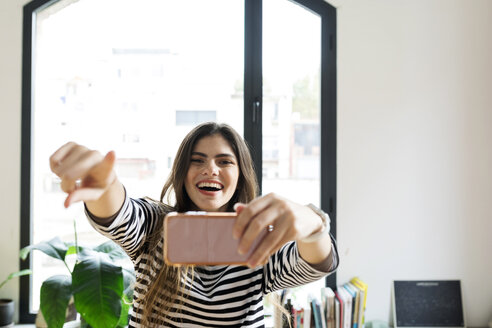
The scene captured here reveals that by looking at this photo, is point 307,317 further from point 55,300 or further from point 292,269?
point 292,269

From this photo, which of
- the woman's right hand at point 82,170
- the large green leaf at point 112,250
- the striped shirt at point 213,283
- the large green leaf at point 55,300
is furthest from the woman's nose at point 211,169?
the large green leaf at point 112,250

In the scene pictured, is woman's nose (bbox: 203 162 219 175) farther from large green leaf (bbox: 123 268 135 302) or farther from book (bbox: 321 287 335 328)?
book (bbox: 321 287 335 328)

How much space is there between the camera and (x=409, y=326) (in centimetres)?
226

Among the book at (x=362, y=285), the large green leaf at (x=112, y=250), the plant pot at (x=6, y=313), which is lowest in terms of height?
the plant pot at (x=6, y=313)

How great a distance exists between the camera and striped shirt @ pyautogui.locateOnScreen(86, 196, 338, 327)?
3.12ft

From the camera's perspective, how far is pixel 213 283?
1021 millimetres

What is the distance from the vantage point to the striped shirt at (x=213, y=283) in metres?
0.95

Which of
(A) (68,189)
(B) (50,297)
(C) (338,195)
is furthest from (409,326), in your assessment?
(A) (68,189)

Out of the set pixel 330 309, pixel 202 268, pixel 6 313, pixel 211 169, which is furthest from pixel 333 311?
pixel 6 313

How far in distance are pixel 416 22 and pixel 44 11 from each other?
7.00 ft

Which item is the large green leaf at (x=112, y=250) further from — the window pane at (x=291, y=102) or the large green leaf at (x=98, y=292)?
the window pane at (x=291, y=102)

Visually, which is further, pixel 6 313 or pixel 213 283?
pixel 6 313

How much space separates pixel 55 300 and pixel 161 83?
1.32m

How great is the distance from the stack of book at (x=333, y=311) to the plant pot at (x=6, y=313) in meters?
1.45
